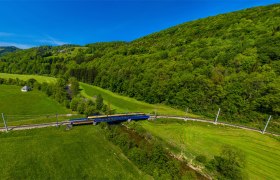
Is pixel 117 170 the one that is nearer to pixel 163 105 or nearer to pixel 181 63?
pixel 163 105

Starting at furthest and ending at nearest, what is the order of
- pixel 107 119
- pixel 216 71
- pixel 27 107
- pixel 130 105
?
pixel 130 105
pixel 216 71
pixel 27 107
pixel 107 119

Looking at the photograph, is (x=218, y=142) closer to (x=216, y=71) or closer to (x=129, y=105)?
(x=216, y=71)

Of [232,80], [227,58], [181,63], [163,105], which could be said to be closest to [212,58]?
[227,58]

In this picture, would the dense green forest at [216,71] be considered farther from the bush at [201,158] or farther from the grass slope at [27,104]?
the grass slope at [27,104]

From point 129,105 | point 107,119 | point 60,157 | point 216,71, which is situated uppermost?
point 216,71

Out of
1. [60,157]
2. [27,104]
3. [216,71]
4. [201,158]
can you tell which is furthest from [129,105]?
[201,158]
